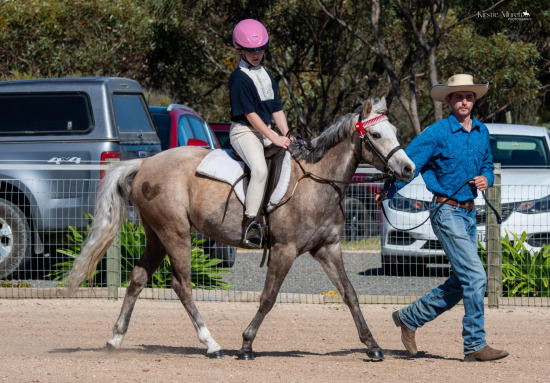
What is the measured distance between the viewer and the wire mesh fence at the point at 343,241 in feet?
35.0

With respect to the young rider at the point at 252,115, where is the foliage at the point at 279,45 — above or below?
above

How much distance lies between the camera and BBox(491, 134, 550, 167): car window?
1330 centimetres

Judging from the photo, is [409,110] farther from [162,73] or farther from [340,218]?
[340,218]

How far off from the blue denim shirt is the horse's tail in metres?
2.29

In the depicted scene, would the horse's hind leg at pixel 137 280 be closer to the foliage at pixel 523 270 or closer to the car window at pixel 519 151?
the foliage at pixel 523 270

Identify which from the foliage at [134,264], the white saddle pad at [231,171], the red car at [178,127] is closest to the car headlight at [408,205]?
the foliage at [134,264]

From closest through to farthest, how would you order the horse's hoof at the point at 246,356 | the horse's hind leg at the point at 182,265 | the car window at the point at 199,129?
1. the horse's hoof at the point at 246,356
2. the horse's hind leg at the point at 182,265
3. the car window at the point at 199,129

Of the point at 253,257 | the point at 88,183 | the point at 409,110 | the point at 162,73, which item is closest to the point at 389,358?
the point at 88,183

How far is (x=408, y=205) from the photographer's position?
11422mm

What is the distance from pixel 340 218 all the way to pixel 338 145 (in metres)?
0.57

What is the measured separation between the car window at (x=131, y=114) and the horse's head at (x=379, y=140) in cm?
536

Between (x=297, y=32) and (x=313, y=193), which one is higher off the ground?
(x=297, y=32)

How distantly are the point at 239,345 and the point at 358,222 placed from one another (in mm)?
3366

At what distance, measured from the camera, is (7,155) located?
11859 mm
